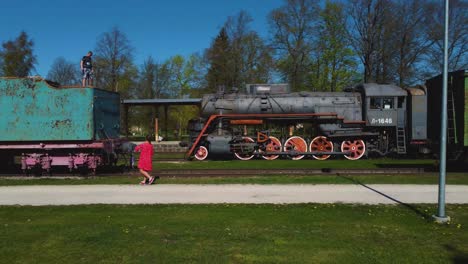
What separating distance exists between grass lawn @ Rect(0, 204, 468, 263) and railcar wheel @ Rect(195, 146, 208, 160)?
1134 centimetres

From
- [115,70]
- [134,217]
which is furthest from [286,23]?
[134,217]

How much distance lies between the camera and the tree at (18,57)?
43.6 meters

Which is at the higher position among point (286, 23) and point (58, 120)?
point (286, 23)

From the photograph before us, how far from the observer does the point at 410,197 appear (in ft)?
31.2

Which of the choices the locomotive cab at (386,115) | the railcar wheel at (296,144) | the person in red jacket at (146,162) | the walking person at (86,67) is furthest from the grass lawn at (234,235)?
the locomotive cab at (386,115)

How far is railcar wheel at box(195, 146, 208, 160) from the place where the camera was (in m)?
19.8

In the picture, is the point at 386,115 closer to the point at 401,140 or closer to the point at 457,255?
the point at 401,140

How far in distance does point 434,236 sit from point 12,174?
14088 millimetres

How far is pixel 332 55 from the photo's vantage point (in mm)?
41531

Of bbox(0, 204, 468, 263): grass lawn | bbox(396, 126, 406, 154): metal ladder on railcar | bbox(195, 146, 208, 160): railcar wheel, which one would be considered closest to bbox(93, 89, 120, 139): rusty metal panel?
bbox(195, 146, 208, 160): railcar wheel

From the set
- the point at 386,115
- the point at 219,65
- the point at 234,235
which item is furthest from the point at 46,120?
the point at 219,65

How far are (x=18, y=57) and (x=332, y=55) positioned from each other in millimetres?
34884

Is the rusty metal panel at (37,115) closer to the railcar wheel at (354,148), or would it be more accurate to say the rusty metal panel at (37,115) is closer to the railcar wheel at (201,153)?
the railcar wheel at (201,153)

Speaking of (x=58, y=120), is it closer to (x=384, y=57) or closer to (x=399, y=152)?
(x=399, y=152)
